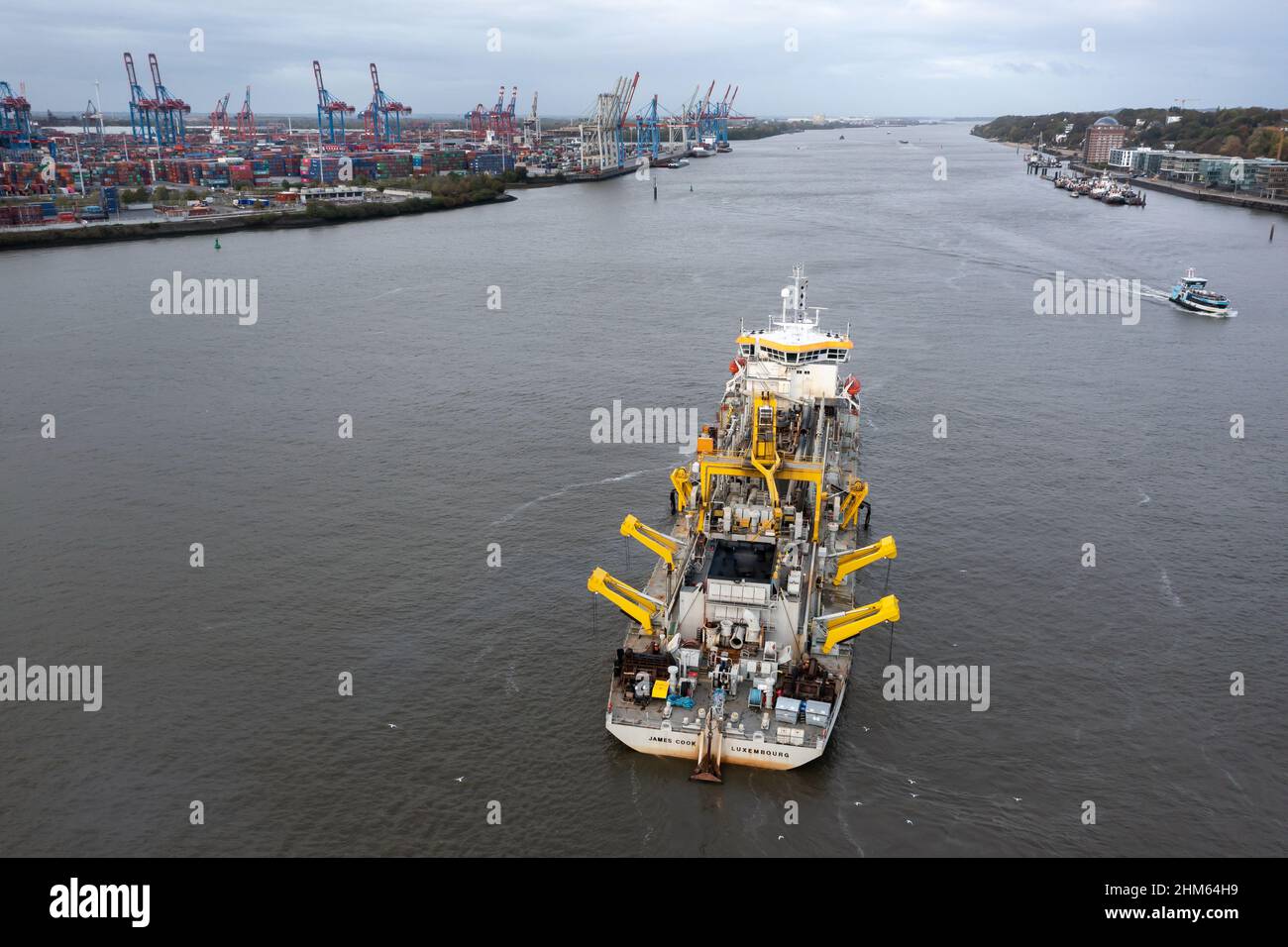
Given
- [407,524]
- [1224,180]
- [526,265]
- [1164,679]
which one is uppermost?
[1224,180]

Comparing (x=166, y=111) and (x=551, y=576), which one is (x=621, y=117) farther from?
(x=551, y=576)

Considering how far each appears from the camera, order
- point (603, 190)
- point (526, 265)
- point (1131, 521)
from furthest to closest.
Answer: point (603, 190) → point (526, 265) → point (1131, 521)

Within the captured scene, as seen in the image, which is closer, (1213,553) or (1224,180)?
(1213,553)
